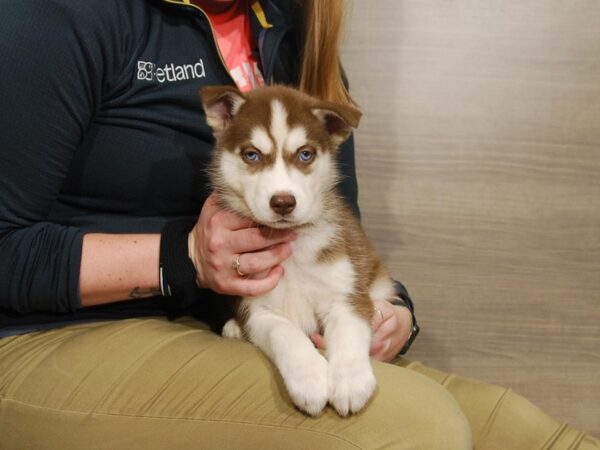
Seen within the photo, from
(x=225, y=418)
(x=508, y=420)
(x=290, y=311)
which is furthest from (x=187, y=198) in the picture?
(x=508, y=420)

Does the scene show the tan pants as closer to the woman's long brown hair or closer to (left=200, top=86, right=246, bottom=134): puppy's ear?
(left=200, top=86, right=246, bottom=134): puppy's ear

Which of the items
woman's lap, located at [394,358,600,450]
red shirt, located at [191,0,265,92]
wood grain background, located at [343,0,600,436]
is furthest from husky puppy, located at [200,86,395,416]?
wood grain background, located at [343,0,600,436]

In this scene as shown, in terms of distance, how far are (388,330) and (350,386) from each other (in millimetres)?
506

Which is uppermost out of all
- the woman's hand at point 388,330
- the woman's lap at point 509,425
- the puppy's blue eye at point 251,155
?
the puppy's blue eye at point 251,155

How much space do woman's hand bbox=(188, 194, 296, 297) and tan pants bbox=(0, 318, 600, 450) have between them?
0.44ft

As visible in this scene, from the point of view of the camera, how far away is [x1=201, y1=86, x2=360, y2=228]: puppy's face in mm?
1354

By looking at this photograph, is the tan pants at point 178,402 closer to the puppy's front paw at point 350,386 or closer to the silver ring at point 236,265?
the puppy's front paw at point 350,386

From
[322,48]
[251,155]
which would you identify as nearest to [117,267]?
[251,155]

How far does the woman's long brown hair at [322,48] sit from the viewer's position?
179 cm

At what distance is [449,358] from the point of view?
2.35 m

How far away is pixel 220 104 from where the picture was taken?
4.92ft

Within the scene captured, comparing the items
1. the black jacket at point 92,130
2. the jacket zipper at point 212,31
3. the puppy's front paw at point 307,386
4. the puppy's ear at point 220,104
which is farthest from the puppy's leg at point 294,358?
the jacket zipper at point 212,31

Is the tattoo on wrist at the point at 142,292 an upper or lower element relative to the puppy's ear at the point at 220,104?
lower

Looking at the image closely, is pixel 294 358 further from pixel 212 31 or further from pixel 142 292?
pixel 212 31
